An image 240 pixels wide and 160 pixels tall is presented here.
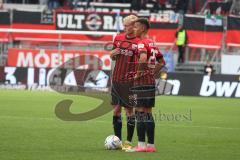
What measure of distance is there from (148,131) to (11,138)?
298 centimetres

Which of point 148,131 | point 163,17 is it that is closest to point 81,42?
point 163,17

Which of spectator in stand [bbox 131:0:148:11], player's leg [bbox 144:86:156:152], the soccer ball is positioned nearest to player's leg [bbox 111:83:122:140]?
the soccer ball

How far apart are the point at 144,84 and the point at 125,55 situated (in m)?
0.76

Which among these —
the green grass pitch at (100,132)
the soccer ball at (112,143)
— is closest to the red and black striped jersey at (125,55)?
the soccer ball at (112,143)

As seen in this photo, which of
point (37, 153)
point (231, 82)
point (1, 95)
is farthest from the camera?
point (231, 82)

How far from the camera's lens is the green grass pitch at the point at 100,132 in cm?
1272

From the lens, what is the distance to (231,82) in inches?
1175

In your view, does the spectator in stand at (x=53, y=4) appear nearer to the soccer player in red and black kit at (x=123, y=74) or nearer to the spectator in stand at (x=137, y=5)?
the spectator in stand at (x=137, y=5)

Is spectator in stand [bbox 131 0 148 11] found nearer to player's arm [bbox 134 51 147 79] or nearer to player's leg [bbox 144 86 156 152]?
player's arm [bbox 134 51 147 79]

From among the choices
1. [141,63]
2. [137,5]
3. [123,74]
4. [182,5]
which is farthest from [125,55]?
[182,5]

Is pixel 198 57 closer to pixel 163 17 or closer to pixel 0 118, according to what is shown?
pixel 163 17

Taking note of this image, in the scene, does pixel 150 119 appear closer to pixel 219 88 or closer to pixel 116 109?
pixel 116 109

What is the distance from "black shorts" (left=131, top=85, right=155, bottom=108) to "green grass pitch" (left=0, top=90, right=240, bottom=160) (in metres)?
0.81

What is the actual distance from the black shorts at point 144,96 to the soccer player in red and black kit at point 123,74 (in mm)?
496
